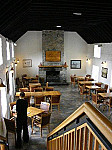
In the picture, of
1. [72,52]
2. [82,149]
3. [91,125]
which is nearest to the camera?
[91,125]

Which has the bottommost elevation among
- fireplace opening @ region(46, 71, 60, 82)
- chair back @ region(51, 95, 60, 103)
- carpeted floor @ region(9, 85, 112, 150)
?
carpeted floor @ region(9, 85, 112, 150)

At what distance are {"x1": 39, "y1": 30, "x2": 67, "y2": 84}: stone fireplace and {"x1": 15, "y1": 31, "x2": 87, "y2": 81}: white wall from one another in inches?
28.9

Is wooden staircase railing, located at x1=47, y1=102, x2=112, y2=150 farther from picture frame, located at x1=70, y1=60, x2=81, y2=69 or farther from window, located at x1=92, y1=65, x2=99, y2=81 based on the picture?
picture frame, located at x1=70, y1=60, x2=81, y2=69

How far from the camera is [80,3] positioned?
17.5ft

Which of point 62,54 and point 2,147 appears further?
point 62,54

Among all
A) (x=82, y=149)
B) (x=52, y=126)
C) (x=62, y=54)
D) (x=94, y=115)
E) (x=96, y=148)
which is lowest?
(x=52, y=126)

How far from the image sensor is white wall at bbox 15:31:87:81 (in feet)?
54.2

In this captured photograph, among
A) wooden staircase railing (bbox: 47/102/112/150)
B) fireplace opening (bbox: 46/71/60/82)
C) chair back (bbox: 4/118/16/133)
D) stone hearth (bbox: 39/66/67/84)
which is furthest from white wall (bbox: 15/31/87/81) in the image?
wooden staircase railing (bbox: 47/102/112/150)

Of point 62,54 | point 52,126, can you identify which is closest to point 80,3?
point 52,126

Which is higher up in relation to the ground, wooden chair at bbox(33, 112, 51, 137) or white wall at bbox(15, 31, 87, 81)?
white wall at bbox(15, 31, 87, 81)

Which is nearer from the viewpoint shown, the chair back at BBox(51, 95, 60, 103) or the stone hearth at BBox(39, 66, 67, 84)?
the chair back at BBox(51, 95, 60, 103)

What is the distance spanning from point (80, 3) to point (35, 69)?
39.6 ft

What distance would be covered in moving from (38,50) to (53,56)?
162 centimetres

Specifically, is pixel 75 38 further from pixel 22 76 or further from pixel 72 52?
pixel 22 76
